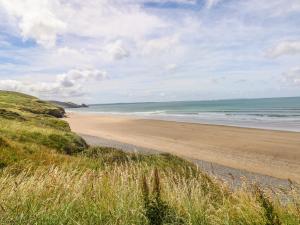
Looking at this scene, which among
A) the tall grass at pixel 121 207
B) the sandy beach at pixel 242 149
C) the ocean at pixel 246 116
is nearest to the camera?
the tall grass at pixel 121 207

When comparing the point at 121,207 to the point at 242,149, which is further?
the point at 242,149

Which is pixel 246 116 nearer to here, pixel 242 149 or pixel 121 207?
pixel 242 149

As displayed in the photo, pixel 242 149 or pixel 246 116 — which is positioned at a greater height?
pixel 246 116

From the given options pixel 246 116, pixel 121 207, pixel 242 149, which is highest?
pixel 121 207

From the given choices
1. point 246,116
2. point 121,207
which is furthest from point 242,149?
point 246,116

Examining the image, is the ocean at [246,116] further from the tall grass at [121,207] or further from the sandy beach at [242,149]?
the tall grass at [121,207]

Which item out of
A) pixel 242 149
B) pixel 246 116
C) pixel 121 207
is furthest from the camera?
pixel 246 116

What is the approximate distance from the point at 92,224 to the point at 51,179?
157 centimetres

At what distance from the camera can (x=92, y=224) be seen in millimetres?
5547

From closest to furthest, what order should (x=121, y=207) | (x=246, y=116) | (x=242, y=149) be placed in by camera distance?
(x=121, y=207), (x=242, y=149), (x=246, y=116)

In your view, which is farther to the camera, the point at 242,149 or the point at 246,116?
the point at 246,116

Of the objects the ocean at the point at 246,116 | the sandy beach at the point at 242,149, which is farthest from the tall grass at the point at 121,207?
the ocean at the point at 246,116

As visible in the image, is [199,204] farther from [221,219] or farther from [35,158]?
[35,158]

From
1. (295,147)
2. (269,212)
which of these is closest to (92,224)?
(269,212)
